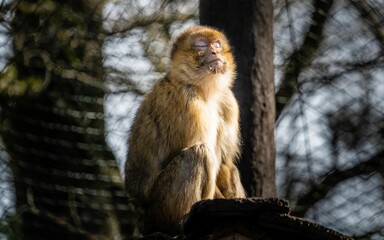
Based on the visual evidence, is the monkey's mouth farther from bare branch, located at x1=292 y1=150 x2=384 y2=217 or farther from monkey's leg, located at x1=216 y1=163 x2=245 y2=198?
bare branch, located at x1=292 y1=150 x2=384 y2=217

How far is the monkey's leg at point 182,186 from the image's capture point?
23.1ft

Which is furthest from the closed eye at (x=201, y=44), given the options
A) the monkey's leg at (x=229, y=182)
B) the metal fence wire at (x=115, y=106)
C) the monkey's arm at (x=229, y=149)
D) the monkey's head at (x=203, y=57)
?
the metal fence wire at (x=115, y=106)

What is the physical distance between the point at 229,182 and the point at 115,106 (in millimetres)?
3274

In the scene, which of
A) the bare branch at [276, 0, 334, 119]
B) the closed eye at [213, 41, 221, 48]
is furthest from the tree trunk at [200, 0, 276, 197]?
the bare branch at [276, 0, 334, 119]

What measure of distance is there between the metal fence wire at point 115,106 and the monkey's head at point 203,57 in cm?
256

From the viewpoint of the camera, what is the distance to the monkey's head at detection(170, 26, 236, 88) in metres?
7.70

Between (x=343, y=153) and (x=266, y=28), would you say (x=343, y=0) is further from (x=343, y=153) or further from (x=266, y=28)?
(x=266, y=28)

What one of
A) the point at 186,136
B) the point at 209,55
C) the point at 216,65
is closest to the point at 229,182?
the point at 186,136

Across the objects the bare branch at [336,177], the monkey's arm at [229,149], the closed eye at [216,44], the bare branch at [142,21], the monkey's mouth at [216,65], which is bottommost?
the bare branch at [336,177]

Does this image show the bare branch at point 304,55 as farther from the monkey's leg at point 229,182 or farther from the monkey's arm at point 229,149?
the monkey's leg at point 229,182

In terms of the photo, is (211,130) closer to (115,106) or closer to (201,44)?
A: (201,44)

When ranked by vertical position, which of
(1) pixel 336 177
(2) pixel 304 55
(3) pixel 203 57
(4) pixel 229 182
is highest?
(2) pixel 304 55

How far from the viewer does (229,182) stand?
7.52 m

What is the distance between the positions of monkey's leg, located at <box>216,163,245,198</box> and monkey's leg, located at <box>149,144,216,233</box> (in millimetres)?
318
